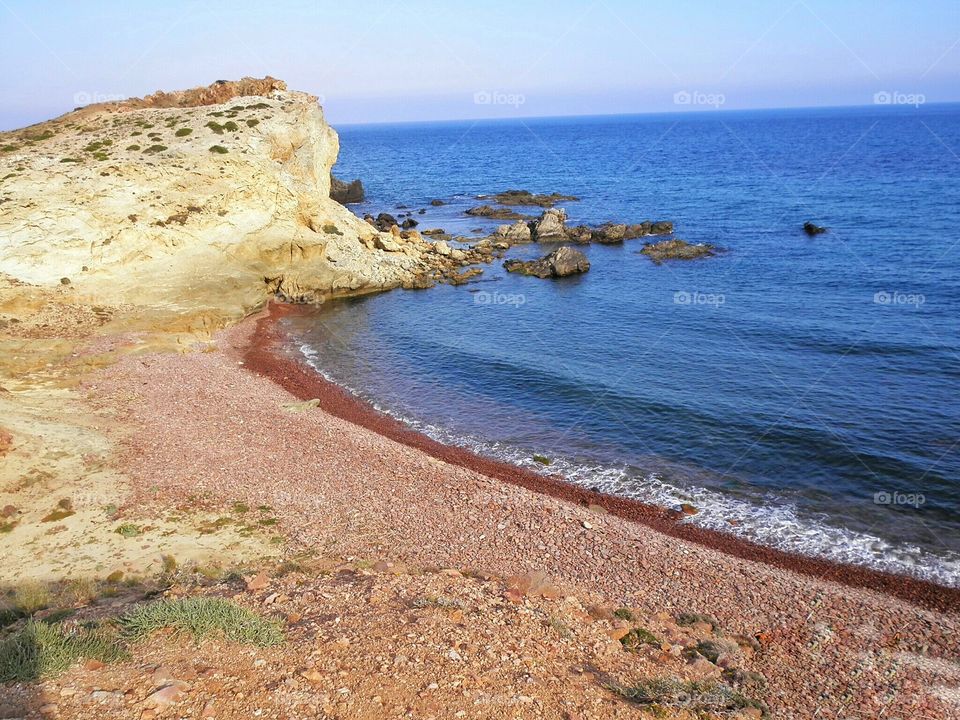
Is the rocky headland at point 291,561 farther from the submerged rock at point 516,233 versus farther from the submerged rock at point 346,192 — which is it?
the submerged rock at point 346,192

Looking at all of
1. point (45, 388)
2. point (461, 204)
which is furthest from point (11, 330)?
point (461, 204)

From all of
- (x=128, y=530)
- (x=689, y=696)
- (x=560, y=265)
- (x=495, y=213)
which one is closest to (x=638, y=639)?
(x=689, y=696)

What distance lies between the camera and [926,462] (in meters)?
25.1

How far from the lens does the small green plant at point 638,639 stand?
14.5 metres

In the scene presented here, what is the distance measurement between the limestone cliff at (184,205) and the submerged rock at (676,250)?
2257cm

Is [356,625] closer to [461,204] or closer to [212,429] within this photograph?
[212,429]

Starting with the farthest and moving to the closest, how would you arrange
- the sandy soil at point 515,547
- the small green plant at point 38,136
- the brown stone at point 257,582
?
the small green plant at point 38,136, the brown stone at point 257,582, the sandy soil at point 515,547

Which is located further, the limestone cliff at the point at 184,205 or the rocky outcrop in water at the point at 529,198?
the rocky outcrop in water at the point at 529,198

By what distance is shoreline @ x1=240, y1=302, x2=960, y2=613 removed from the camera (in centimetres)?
1936

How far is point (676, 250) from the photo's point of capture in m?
60.2

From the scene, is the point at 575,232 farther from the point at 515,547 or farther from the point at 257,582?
the point at 257,582

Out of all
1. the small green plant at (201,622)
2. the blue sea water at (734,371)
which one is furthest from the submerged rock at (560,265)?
the small green plant at (201,622)

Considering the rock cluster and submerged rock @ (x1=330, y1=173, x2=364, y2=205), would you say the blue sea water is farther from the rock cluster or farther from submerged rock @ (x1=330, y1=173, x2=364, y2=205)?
submerged rock @ (x1=330, y1=173, x2=364, y2=205)

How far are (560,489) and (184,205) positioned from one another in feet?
94.7
